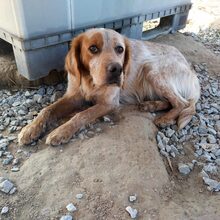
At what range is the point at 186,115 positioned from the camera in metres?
3.45

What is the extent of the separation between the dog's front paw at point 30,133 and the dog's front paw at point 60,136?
137mm

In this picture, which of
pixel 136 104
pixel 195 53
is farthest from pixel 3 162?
pixel 195 53

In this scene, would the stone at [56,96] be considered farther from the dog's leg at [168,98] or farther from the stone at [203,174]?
the stone at [203,174]

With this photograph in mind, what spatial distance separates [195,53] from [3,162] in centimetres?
Result: 374

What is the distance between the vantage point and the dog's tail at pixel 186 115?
3379 mm

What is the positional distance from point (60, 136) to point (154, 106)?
1.25 meters

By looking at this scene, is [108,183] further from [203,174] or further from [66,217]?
[203,174]

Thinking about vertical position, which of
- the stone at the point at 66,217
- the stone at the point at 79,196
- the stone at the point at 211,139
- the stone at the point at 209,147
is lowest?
the stone at the point at 211,139

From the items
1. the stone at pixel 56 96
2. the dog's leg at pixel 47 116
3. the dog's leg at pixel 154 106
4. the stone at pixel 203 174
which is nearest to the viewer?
the stone at pixel 203 174

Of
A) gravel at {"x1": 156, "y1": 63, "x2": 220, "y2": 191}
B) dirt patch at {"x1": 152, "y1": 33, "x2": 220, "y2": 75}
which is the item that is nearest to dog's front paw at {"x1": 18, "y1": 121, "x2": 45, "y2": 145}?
gravel at {"x1": 156, "y1": 63, "x2": 220, "y2": 191}

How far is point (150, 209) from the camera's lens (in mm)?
2309

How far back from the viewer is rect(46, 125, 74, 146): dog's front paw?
279 centimetres

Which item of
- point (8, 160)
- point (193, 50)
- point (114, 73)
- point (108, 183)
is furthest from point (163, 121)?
point (193, 50)

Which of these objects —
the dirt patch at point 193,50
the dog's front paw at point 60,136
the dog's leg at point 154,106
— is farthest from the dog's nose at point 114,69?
the dirt patch at point 193,50
